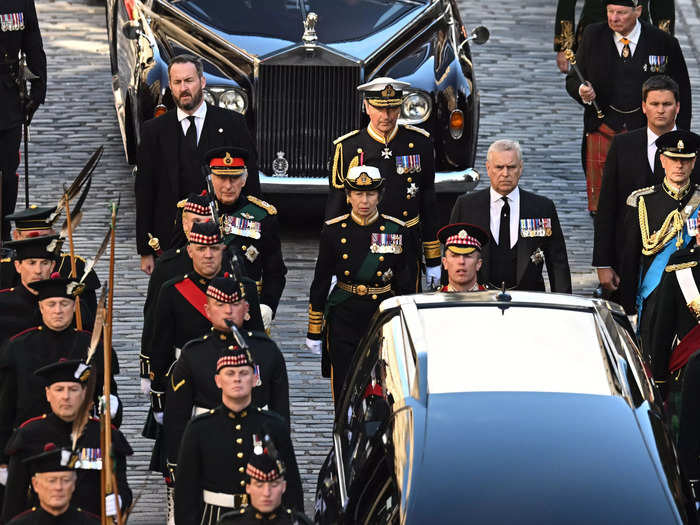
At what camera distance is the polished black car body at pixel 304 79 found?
508 inches

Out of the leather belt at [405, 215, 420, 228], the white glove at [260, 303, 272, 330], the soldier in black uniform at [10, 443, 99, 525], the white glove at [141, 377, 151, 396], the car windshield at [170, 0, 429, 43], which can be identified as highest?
the car windshield at [170, 0, 429, 43]

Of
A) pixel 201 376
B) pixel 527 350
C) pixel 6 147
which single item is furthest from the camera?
pixel 6 147

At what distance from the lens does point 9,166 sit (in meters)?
12.8

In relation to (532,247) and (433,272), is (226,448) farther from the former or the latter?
(433,272)

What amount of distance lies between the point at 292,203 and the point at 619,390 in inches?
256

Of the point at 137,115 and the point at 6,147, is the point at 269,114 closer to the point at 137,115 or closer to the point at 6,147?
the point at 137,115

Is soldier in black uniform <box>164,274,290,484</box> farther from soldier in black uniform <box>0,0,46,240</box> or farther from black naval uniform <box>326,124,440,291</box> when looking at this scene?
soldier in black uniform <box>0,0,46,240</box>

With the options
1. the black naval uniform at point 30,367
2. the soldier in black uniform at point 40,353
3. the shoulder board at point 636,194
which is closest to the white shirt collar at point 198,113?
the soldier in black uniform at point 40,353

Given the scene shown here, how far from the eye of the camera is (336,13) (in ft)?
44.3

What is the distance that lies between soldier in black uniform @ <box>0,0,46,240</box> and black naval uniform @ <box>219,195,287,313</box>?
3.10 metres

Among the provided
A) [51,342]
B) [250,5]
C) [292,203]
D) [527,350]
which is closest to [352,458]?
[527,350]

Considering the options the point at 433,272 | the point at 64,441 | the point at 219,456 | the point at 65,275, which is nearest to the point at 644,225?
the point at 433,272

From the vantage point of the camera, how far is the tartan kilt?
13.2 meters

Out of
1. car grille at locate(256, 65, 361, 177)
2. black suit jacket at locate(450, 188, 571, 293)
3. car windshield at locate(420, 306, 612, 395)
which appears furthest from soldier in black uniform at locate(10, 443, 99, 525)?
car grille at locate(256, 65, 361, 177)
